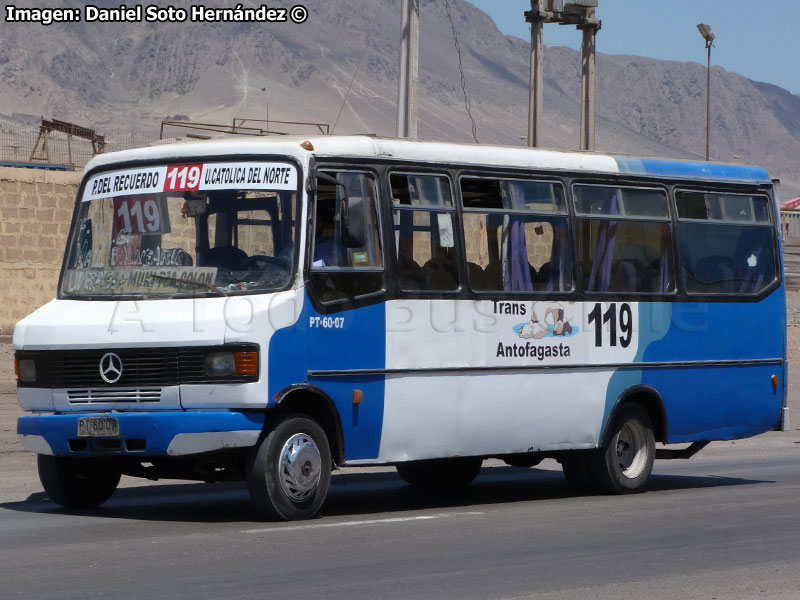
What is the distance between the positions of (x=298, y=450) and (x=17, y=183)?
17300 millimetres

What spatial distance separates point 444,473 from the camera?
13.5 metres

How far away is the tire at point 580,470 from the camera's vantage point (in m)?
12.8

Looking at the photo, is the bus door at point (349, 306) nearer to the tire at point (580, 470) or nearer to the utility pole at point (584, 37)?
the tire at point (580, 470)

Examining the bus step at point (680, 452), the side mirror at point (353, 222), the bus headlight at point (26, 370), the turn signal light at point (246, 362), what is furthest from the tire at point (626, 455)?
the bus headlight at point (26, 370)

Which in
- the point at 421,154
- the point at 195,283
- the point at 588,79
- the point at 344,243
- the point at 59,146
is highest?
the point at 59,146

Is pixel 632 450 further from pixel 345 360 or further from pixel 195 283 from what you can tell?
pixel 195 283

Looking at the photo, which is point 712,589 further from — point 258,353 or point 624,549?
point 258,353

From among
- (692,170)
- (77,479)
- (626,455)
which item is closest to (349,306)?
(77,479)

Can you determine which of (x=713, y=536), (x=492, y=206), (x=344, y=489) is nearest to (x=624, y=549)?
(x=713, y=536)

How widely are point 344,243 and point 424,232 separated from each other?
0.94m

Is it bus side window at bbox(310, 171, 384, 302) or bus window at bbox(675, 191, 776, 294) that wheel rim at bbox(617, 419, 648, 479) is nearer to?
bus window at bbox(675, 191, 776, 294)

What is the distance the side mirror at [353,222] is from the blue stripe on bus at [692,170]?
3.22 m

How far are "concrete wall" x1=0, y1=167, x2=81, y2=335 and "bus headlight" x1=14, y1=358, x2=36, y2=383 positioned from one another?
52.7ft

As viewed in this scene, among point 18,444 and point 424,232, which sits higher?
point 424,232
